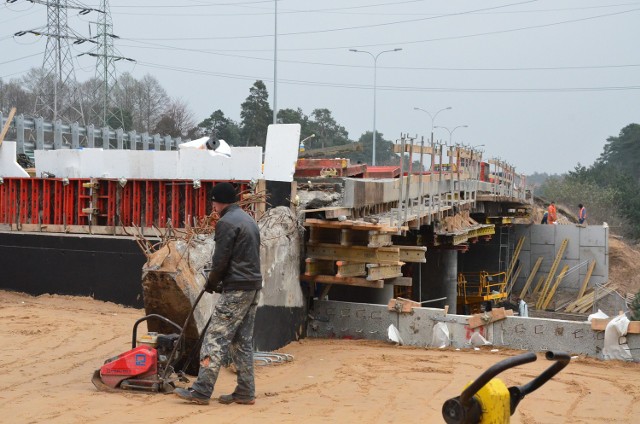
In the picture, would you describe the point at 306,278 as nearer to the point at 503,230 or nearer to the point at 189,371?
the point at 189,371

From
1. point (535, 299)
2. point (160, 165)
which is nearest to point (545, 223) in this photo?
point (535, 299)

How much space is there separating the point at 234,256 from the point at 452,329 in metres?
5.65

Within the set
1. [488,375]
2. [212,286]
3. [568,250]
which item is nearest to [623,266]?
[568,250]

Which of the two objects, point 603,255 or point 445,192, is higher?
point 445,192

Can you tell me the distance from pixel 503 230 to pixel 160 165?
2824cm

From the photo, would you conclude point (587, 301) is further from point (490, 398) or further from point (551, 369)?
point (490, 398)

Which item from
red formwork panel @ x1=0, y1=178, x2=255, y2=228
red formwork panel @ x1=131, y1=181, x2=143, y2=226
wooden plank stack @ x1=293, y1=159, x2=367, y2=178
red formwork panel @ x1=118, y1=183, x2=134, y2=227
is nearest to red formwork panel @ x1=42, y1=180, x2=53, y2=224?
red formwork panel @ x1=0, y1=178, x2=255, y2=228

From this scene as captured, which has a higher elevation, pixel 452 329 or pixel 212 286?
pixel 212 286

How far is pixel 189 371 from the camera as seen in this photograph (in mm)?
8805

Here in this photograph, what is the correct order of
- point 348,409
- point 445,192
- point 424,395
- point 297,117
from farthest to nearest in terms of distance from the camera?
point 297,117 < point 445,192 < point 424,395 < point 348,409

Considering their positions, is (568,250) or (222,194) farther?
(568,250)

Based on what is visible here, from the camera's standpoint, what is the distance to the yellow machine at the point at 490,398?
11.3 feet

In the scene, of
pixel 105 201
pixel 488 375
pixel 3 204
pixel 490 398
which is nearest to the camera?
pixel 488 375

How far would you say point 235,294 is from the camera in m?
7.65
